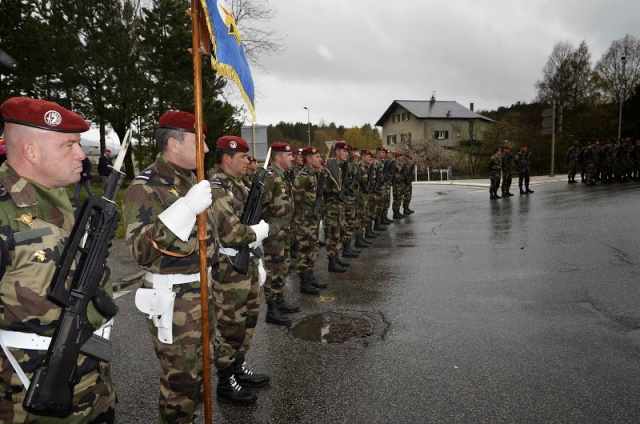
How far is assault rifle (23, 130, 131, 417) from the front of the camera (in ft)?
5.80

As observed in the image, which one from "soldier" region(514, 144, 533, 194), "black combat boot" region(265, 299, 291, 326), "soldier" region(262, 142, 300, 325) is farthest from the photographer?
"soldier" region(514, 144, 533, 194)

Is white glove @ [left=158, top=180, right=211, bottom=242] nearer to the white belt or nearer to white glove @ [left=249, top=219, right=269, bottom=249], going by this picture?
the white belt

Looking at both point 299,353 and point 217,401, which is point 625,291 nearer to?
point 299,353

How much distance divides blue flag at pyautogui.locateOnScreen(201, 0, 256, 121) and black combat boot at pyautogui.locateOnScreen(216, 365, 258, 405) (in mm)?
2087

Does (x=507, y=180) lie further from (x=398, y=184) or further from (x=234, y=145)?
(x=234, y=145)

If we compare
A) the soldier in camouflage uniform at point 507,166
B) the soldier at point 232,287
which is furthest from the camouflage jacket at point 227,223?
the soldier in camouflage uniform at point 507,166

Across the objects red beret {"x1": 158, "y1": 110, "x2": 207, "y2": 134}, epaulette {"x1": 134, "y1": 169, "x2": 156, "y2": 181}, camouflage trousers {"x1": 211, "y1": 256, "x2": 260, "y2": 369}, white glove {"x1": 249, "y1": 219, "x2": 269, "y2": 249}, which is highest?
red beret {"x1": 158, "y1": 110, "x2": 207, "y2": 134}

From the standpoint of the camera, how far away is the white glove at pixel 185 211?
2.41 metres

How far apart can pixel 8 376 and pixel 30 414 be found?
0.19 m

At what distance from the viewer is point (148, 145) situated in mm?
24609

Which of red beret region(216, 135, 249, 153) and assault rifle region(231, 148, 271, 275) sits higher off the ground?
red beret region(216, 135, 249, 153)

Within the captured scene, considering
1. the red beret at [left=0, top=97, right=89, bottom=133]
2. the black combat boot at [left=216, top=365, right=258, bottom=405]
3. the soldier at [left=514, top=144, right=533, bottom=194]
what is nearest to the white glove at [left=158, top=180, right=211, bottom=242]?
the red beret at [left=0, top=97, right=89, bottom=133]

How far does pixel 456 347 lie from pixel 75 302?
343 cm

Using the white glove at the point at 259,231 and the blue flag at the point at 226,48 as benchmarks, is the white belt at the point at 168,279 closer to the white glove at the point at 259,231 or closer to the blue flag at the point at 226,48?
the white glove at the point at 259,231
